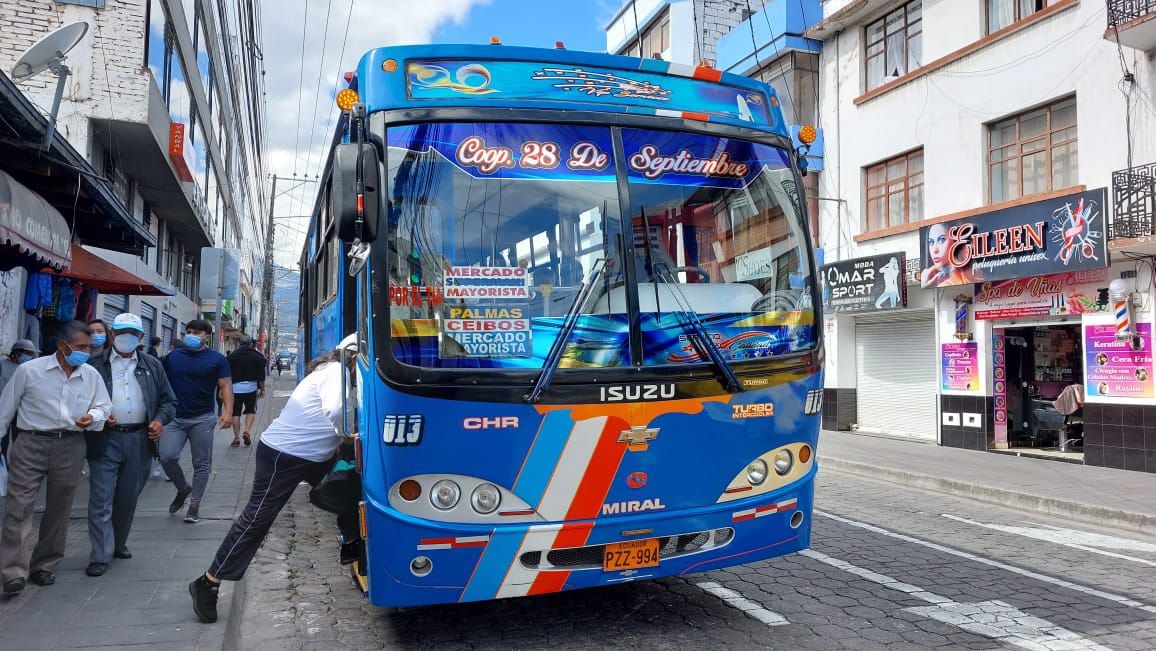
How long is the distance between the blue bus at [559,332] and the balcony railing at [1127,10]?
9836 mm

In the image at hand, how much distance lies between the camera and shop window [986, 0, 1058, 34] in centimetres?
1368

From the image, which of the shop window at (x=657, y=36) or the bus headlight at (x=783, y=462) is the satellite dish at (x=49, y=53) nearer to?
the bus headlight at (x=783, y=462)

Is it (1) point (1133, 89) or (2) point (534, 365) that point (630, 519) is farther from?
(1) point (1133, 89)

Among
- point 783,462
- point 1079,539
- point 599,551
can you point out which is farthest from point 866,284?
point 599,551

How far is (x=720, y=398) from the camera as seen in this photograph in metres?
4.24

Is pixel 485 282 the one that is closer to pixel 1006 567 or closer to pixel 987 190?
pixel 1006 567

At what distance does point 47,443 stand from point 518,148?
3.57 m

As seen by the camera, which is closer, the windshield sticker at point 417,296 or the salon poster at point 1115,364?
the windshield sticker at point 417,296

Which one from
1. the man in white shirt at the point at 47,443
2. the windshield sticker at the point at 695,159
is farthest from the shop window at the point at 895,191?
the man in white shirt at the point at 47,443

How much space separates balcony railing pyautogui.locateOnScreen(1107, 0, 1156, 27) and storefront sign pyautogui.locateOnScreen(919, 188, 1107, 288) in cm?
235

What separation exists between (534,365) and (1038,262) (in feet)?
37.9

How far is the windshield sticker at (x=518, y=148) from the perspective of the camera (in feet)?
13.5

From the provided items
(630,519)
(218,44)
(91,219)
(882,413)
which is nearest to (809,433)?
(630,519)

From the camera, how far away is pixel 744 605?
497 cm
